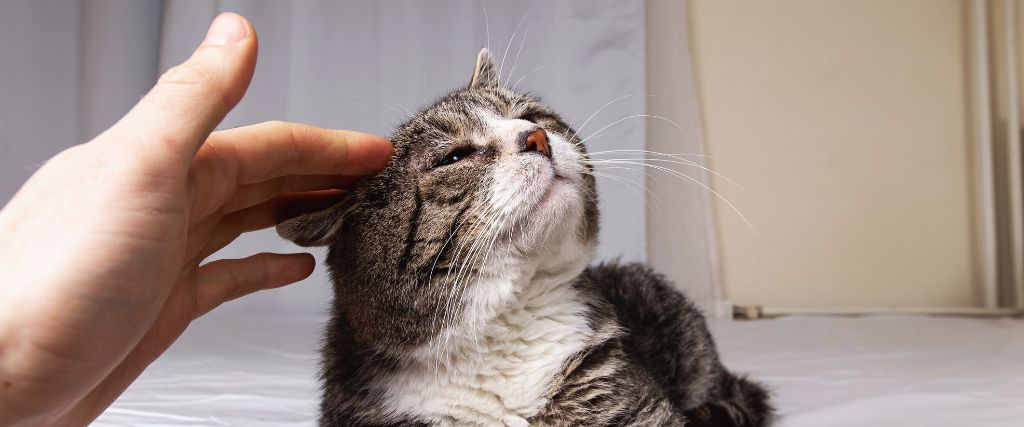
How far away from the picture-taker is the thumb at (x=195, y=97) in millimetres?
708

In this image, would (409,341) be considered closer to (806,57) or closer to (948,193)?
(806,57)

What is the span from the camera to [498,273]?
943 mm

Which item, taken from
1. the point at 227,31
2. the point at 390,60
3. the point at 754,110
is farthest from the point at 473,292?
the point at 754,110

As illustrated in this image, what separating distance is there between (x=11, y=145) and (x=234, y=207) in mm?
1529

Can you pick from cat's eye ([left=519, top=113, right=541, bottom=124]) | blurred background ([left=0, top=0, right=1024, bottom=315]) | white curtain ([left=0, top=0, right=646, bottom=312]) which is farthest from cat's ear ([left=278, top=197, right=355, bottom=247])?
blurred background ([left=0, top=0, right=1024, bottom=315])

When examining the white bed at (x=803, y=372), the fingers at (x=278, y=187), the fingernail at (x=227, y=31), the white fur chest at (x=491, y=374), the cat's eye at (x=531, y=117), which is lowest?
the white bed at (x=803, y=372)

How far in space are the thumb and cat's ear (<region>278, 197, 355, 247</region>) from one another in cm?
27

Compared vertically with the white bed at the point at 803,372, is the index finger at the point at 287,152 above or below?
above

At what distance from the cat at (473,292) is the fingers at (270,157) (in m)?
0.04

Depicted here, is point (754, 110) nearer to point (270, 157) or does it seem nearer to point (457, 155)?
point (457, 155)

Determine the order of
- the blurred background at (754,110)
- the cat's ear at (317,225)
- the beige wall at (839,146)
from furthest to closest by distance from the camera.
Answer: the beige wall at (839,146)
the blurred background at (754,110)
the cat's ear at (317,225)

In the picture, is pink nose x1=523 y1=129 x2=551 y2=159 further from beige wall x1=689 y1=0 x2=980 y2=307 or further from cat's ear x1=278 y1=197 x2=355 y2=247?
beige wall x1=689 y1=0 x2=980 y2=307

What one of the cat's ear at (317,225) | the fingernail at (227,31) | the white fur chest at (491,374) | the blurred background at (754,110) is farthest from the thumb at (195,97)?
the blurred background at (754,110)

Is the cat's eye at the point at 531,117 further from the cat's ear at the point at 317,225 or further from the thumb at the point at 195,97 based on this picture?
the thumb at the point at 195,97
